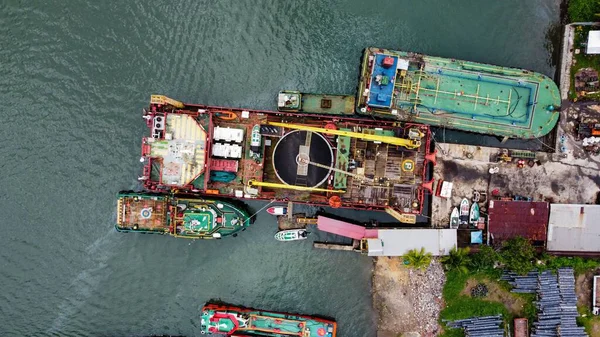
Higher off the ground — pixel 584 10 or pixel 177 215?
pixel 584 10

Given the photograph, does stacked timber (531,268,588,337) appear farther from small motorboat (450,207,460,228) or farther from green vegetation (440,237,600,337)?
small motorboat (450,207,460,228)

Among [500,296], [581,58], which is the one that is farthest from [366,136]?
[581,58]

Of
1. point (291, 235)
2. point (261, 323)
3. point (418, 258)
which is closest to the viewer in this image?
point (418, 258)

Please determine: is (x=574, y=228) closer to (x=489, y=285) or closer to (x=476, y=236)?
(x=476, y=236)

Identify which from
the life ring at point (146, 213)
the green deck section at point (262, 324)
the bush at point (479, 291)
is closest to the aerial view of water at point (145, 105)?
the green deck section at point (262, 324)

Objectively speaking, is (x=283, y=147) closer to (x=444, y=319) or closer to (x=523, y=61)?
(x=444, y=319)
